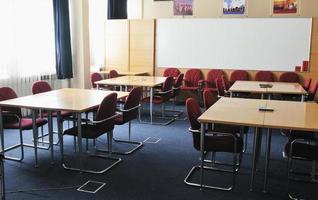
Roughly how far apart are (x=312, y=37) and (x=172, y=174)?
509 centimetres

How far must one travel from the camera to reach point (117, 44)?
8.73 meters

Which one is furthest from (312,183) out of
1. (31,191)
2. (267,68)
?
(267,68)

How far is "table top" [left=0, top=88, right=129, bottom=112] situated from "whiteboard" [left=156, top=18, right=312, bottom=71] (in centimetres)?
383

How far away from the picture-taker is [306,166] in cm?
423

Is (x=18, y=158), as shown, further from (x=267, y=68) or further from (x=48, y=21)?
(x=267, y=68)

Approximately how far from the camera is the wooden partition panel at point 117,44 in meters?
8.65

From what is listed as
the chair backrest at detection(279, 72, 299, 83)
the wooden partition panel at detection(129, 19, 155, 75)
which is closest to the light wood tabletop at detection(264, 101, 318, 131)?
the chair backrest at detection(279, 72, 299, 83)

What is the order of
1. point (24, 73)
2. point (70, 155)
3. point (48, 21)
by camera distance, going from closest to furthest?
point (70, 155), point (24, 73), point (48, 21)

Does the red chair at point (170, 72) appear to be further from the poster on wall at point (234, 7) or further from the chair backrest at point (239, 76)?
the poster on wall at point (234, 7)

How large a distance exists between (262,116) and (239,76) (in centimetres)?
451

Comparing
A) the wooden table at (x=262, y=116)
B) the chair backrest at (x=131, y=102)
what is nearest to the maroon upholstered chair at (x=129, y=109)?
the chair backrest at (x=131, y=102)

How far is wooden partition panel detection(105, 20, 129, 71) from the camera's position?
28.4ft

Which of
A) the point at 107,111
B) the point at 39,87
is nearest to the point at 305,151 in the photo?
the point at 107,111

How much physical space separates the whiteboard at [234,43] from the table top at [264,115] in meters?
3.68
